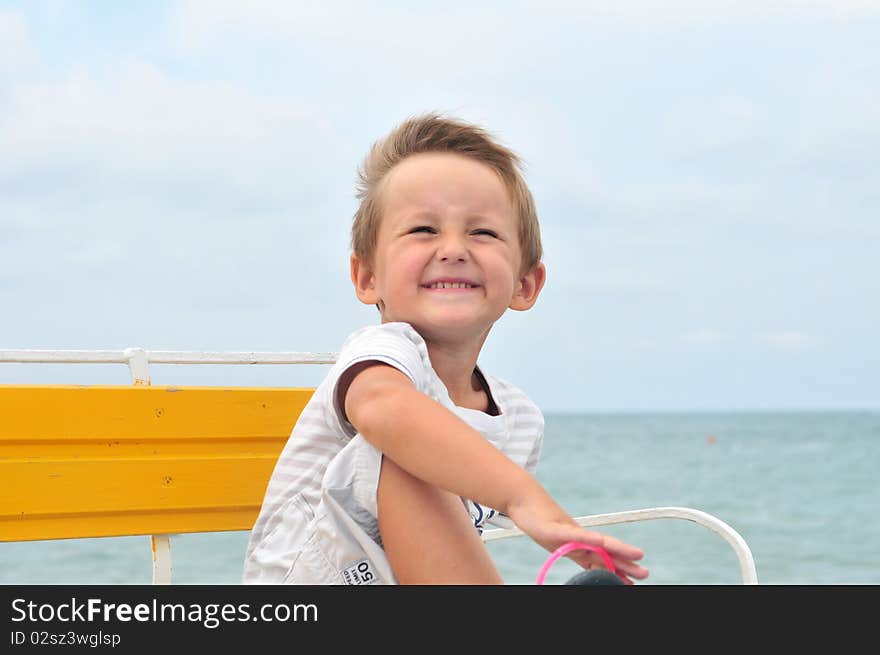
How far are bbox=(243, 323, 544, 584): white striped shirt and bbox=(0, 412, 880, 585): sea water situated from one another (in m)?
2.14

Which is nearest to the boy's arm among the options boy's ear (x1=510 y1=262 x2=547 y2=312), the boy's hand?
the boy's hand

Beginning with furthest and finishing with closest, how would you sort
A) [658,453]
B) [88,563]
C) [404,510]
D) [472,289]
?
[658,453] < [88,563] < [472,289] < [404,510]

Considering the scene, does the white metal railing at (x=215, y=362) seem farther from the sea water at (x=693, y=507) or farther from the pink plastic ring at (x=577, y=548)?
the sea water at (x=693, y=507)

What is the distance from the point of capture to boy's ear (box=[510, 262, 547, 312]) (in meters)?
1.84

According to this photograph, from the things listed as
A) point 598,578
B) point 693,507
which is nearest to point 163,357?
point 598,578

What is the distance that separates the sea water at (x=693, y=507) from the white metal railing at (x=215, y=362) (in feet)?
5.06

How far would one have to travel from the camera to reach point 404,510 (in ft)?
4.34

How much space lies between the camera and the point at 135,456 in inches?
77.8

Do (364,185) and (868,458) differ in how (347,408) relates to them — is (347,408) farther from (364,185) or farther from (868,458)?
(868,458)

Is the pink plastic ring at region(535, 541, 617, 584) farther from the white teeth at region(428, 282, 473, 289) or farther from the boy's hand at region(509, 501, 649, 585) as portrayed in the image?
the white teeth at region(428, 282, 473, 289)

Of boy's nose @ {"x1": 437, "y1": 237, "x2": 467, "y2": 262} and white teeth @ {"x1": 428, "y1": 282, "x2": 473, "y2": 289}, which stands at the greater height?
boy's nose @ {"x1": 437, "y1": 237, "x2": 467, "y2": 262}
